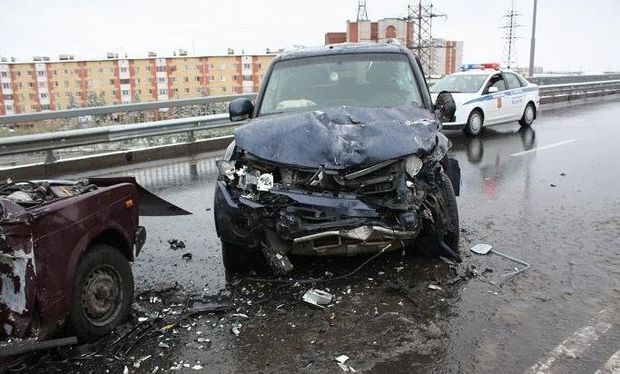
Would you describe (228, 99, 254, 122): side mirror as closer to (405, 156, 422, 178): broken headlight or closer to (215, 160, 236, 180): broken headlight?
(215, 160, 236, 180): broken headlight

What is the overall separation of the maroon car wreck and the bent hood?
1117 millimetres

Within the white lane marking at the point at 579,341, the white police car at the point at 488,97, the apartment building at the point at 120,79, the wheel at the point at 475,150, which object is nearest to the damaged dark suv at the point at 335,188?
the white lane marking at the point at 579,341

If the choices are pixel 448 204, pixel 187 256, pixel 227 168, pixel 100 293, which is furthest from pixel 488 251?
pixel 100 293

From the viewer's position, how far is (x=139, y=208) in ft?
14.6

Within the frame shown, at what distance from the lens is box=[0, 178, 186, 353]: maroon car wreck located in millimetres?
3016

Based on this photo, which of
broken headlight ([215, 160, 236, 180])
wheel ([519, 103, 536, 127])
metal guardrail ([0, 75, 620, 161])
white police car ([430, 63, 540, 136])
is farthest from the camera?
wheel ([519, 103, 536, 127])

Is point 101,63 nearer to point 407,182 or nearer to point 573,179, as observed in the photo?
point 573,179

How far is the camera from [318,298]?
4.29 m

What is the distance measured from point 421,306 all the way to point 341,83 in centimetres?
276

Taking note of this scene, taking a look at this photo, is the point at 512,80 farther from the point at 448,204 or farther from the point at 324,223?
the point at 324,223

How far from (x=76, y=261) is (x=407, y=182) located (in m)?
2.41

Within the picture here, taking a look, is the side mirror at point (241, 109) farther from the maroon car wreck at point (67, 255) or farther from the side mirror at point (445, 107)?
the maroon car wreck at point (67, 255)

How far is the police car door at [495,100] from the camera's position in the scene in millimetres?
14492

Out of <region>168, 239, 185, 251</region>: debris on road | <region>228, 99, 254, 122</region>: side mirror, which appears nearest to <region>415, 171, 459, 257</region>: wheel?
<region>228, 99, 254, 122</region>: side mirror
